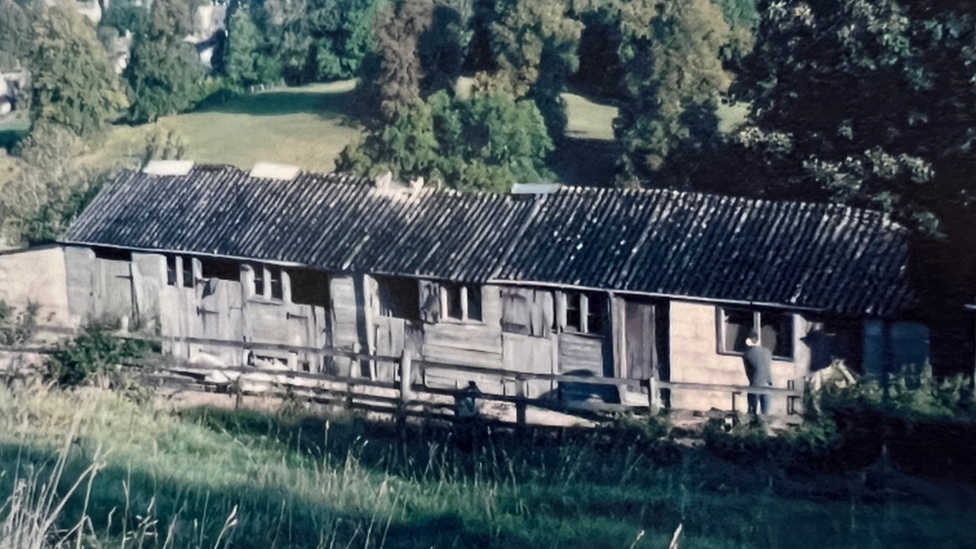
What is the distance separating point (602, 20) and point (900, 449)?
1111 centimetres

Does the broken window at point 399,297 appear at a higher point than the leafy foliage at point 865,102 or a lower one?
lower

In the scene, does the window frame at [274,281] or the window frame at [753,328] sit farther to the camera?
the window frame at [274,281]

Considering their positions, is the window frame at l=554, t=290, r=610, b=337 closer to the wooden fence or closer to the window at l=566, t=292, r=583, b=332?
the window at l=566, t=292, r=583, b=332

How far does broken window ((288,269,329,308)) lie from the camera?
1597 centimetres

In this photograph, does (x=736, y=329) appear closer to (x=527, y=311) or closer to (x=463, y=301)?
(x=527, y=311)

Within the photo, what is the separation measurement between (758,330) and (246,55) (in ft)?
23.5

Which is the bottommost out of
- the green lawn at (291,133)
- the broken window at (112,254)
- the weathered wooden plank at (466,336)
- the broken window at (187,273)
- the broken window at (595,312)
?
the weathered wooden plank at (466,336)

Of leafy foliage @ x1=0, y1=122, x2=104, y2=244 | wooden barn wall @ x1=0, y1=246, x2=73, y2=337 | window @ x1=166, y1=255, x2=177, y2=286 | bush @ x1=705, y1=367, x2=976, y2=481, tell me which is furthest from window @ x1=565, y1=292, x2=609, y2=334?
wooden barn wall @ x1=0, y1=246, x2=73, y2=337

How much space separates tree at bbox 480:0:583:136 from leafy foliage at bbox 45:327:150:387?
7.55 meters

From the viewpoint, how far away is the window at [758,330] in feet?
43.0

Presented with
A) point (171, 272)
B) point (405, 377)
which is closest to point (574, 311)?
point (405, 377)

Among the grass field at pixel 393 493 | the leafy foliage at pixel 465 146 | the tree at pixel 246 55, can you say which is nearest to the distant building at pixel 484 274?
the leafy foliage at pixel 465 146

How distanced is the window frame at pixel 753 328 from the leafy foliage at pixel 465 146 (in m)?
4.89

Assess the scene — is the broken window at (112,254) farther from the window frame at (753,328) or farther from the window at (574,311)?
the window frame at (753,328)
